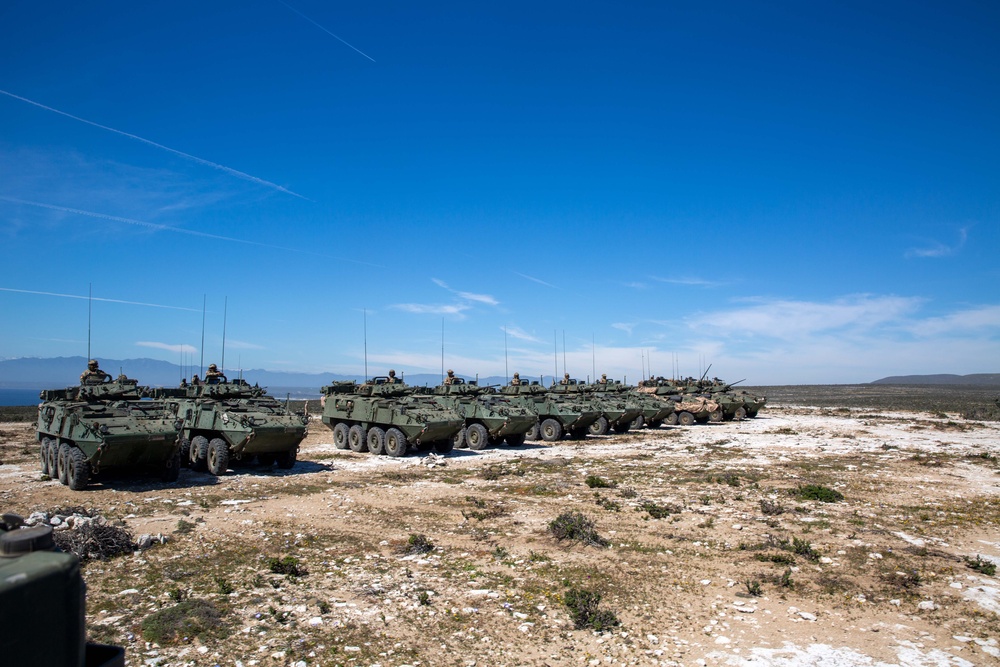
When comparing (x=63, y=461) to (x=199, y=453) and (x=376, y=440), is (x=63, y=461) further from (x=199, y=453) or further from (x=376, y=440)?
(x=376, y=440)

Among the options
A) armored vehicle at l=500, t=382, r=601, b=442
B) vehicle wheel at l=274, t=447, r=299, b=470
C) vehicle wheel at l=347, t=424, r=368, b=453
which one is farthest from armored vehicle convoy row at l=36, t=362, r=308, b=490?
armored vehicle at l=500, t=382, r=601, b=442

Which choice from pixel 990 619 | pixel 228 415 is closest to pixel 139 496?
pixel 228 415

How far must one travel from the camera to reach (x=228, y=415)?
53.3 feet

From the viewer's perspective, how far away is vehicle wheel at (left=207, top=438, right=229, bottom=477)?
15828 mm

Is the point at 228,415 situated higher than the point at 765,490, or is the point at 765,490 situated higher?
the point at 228,415

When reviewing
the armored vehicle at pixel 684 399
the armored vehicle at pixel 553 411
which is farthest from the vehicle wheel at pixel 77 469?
the armored vehicle at pixel 684 399

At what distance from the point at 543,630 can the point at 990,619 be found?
4559 millimetres

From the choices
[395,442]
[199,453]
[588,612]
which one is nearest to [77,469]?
[199,453]

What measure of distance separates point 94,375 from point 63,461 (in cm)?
321

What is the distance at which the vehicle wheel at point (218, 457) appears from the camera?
1583 centimetres

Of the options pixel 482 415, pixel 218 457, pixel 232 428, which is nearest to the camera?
pixel 218 457

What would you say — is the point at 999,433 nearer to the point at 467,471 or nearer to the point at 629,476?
the point at 629,476

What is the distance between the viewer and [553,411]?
84.4 ft

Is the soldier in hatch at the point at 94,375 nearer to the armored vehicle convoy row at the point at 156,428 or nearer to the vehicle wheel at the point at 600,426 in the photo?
the armored vehicle convoy row at the point at 156,428
